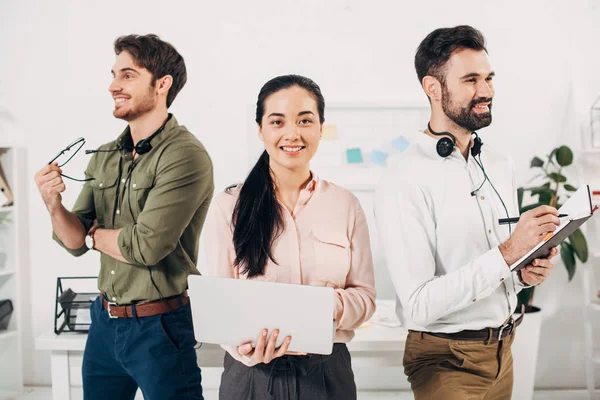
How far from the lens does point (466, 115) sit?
174cm

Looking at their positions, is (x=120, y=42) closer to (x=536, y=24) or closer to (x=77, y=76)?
(x=77, y=76)

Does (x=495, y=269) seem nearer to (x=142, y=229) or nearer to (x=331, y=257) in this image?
(x=331, y=257)

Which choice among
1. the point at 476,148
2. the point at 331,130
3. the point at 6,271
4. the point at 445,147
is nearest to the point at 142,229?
the point at 445,147

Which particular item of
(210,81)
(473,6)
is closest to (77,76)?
(210,81)

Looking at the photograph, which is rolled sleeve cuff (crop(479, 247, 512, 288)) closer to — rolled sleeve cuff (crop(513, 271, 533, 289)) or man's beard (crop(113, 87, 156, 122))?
rolled sleeve cuff (crop(513, 271, 533, 289))

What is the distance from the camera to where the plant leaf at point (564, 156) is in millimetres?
3260

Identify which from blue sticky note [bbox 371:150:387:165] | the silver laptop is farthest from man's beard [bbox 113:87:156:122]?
blue sticky note [bbox 371:150:387:165]

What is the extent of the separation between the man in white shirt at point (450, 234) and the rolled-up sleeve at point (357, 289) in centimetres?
9

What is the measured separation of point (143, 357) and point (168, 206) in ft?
1.54

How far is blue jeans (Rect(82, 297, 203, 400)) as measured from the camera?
Answer: 1876 mm

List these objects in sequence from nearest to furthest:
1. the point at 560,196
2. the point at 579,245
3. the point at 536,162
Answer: the point at 579,245
the point at 536,162
the point at 560,196

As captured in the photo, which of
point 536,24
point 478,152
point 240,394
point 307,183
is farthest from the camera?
point 536,24

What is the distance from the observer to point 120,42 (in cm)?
205

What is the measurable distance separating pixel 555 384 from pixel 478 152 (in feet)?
7.84
